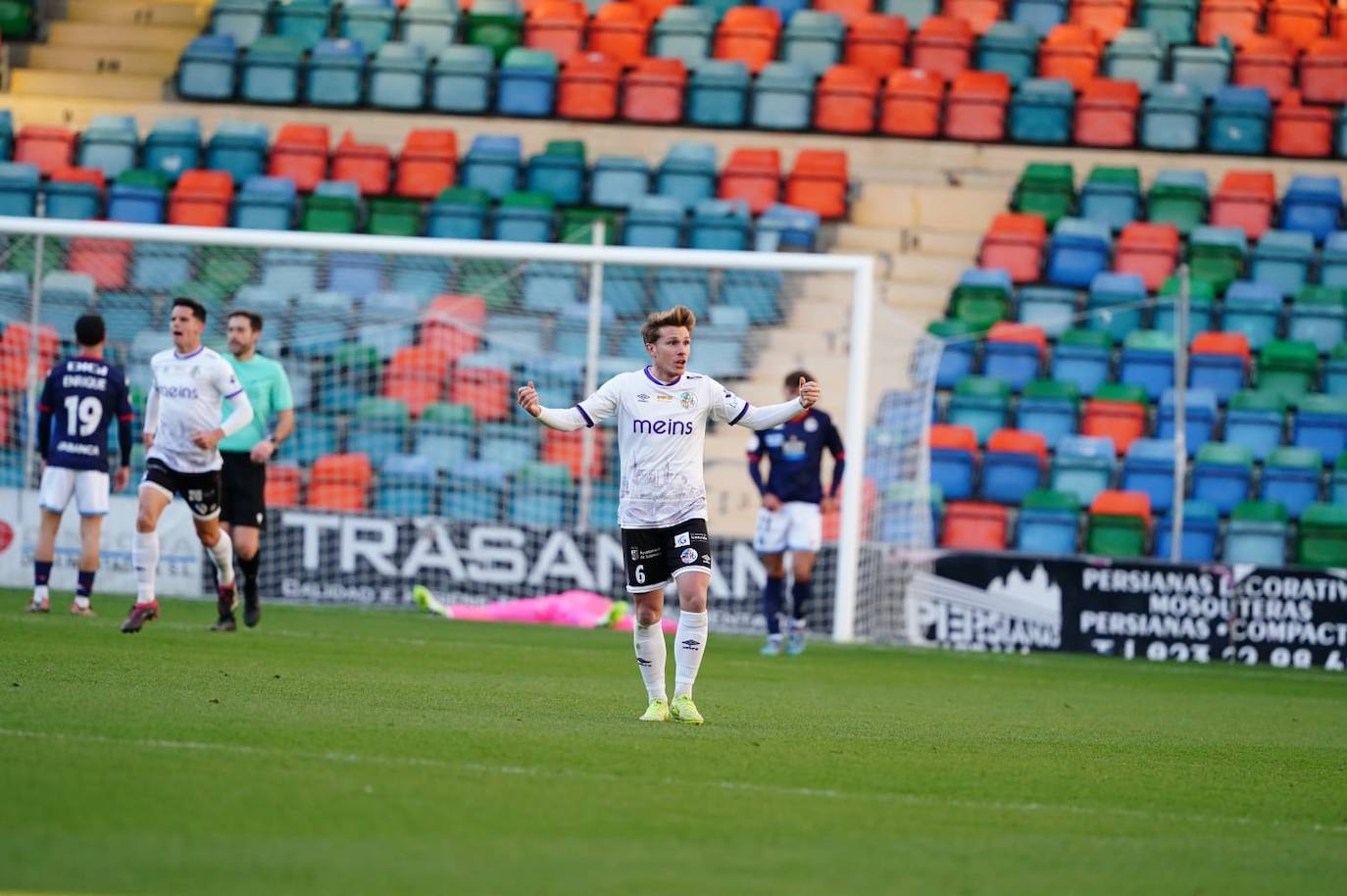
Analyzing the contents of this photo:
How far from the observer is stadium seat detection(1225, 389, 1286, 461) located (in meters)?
21.2

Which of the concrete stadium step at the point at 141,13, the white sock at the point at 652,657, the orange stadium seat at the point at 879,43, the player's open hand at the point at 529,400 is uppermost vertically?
the concrete stadium step at the point at 141,13

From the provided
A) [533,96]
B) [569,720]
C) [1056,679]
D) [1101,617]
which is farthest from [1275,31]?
[569,720]

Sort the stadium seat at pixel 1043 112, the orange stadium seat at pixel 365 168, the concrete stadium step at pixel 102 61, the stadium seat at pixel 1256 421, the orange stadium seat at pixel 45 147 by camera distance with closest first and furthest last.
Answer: the stadium seat at pixel 1256 421
the orange stadium seat at pixel 365 168
the orange stadium seat at pixel 45 147
the stadium seat at pixel 1043 112
the concrete stadium step at pixel 102 61

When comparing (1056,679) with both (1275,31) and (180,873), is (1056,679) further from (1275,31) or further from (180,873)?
(1275,31)

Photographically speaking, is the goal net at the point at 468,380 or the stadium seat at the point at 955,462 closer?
the goal net at the point at 468,380

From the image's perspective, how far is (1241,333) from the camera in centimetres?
2216

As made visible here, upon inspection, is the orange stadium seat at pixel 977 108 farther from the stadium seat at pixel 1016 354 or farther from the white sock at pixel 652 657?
the white sock at pixel 652 657

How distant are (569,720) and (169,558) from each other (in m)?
10.9

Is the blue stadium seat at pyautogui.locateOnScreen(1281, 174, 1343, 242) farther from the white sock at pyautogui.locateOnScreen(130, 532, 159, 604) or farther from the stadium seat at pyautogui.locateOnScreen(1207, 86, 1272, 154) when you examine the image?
the white sock at pyautogui.locateOnScreen(130, 532, 159, 604)

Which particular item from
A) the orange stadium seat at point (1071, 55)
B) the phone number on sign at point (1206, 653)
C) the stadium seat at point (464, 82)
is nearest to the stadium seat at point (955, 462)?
the phone number on sign at point (1206, 653)

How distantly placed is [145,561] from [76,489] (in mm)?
2437

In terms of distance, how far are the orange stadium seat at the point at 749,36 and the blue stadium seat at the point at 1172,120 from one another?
16.5 ft

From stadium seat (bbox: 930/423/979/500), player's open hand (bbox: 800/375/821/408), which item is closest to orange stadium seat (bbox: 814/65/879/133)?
stadium seat (bbox: 930/423/979/500)

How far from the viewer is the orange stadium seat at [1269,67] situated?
25672mm
